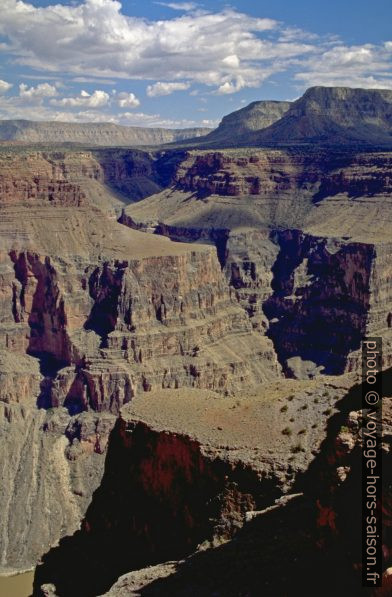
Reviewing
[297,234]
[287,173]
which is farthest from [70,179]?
[297,234]

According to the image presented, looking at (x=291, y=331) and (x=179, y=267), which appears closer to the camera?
(x=179, y=267)

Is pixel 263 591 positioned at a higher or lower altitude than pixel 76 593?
higher

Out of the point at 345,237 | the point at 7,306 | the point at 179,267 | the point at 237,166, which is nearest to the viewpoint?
the point at 7,306

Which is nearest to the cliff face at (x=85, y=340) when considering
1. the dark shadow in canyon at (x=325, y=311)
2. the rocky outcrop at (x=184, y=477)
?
the dark shadow in canyon at (x=325, y=311)

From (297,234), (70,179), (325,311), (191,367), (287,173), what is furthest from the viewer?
(70,179)

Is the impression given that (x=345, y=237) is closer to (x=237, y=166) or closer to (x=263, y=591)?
(x=237, y=166)

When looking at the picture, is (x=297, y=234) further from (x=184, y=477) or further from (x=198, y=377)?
(x=184, y=477)

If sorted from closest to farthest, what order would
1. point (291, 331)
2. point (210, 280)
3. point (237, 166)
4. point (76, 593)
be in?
point (76, 593) < point (210, 280) < point (291, 331) < point (237, 166)

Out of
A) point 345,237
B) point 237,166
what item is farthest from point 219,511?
point 237,166
